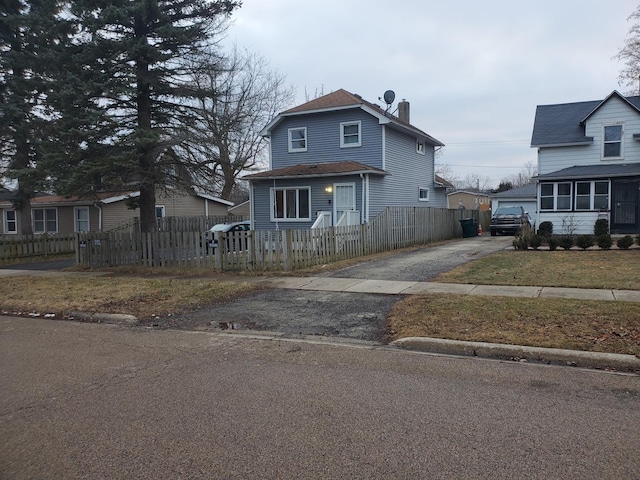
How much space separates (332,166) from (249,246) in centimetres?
896

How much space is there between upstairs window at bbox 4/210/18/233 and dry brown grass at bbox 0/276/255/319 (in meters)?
23.0

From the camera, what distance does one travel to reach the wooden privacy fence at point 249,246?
48.0 ft


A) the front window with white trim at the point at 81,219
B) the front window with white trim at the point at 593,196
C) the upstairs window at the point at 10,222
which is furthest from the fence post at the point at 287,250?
the upstairs window at the point at 10,222

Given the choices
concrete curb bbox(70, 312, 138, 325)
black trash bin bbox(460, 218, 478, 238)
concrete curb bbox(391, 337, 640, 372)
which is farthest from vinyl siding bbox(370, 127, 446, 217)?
concrete curb bbox(391, 337, 640, 372)

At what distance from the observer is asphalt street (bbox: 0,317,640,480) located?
356 cm

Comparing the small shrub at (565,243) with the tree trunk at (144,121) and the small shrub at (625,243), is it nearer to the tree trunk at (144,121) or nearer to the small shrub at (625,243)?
the small shrub at (625,243)

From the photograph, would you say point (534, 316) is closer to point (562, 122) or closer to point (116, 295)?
point (116, 295)

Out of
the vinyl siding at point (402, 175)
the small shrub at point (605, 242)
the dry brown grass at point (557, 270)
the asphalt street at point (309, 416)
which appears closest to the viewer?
the asphalt street at point (309, 416)

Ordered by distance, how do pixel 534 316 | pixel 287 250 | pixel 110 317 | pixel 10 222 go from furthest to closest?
pixel 10 222
pixel 287 250
pixel 110 317
pixel 534 316

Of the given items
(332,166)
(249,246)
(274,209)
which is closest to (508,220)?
(332,166)

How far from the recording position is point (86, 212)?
30.8 m

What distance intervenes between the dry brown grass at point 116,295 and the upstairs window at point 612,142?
20.4 meters

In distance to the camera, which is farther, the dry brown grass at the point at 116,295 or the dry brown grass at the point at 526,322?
the dry brown grass at the point at 116,295

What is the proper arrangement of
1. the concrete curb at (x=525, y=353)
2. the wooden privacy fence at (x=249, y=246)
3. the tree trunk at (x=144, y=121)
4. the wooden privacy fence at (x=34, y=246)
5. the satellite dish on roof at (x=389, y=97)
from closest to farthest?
the concrete curb at (x=525, y=353) < the wooden privacy fence at (x=249, y=246) < the tree trunk at (x=144, y=121) < the wooden privacy fence at (x=34, y=246) < the satellite dish on roof at (x=389, y=97)
